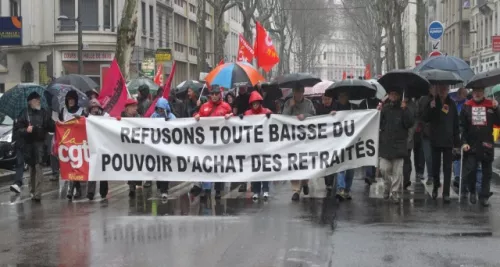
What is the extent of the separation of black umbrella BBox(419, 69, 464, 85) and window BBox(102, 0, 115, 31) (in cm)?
3235

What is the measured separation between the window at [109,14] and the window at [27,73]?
16.2 feet

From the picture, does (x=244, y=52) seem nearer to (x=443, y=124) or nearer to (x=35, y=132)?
(x=35, y=132)

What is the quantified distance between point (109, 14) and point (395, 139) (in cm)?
3342

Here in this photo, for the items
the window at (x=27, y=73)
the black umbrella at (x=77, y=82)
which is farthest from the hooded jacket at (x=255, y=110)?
the window at (x=27, y=73)

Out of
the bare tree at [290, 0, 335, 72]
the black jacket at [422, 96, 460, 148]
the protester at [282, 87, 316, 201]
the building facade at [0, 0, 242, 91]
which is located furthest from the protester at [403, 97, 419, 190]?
the bare tree at [290, 0, 335, 72]

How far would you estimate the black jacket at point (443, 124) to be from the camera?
41.1 ft

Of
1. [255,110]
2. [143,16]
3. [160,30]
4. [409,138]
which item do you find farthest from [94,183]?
[160,30]

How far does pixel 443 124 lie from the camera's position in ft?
41.3

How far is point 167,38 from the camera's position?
54.9m

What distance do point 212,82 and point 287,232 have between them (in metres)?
5.49

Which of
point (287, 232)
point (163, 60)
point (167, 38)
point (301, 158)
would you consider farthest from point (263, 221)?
point (167, 38)

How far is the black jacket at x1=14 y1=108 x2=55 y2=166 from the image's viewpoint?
13320mm

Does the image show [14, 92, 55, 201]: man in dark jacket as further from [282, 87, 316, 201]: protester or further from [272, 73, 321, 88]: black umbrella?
[272, 73, 321, 88]: black umbrella

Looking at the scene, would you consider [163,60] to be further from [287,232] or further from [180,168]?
[287,232]
